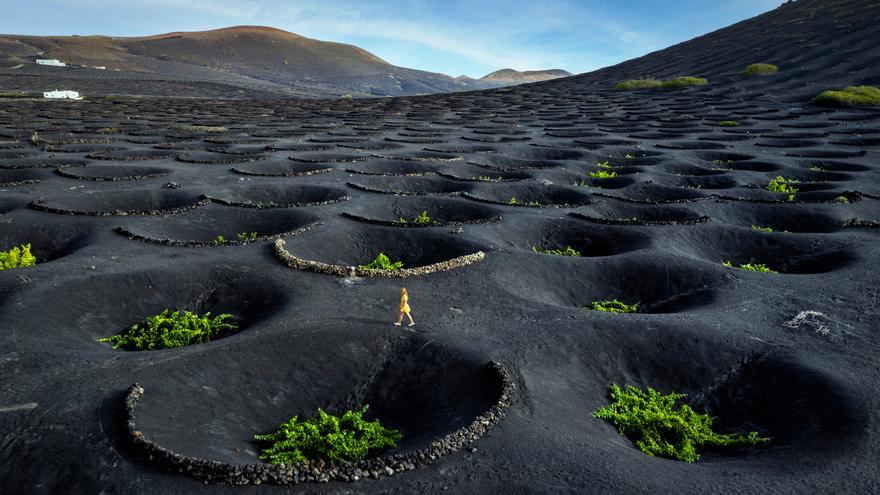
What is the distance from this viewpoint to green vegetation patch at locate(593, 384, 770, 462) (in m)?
4.94

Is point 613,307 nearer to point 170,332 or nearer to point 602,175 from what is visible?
point 170,332

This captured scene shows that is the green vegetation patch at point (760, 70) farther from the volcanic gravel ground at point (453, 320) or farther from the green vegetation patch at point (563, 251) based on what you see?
the green vegetation patch at point (563, 251)

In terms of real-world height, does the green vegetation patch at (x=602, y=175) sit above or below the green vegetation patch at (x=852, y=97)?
below

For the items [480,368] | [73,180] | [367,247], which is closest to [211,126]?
[73,180]

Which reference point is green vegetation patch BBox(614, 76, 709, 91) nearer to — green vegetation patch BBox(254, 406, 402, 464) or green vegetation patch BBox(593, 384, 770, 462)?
green vegetation patch BBox(593, 384, 770, 462)

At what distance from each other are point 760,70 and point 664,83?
6718 mm

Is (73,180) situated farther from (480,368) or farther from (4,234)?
(480,368)

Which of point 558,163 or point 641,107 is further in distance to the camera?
point 641,107

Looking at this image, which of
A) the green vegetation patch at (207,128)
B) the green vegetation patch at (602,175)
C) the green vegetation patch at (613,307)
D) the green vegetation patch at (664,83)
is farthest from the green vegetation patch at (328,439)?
the green vegetation patch at (664,83)

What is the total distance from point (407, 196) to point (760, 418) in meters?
9.07

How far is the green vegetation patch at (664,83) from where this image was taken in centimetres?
4541

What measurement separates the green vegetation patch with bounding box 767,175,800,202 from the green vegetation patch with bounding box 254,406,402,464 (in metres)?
11.8

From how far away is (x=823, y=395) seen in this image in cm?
537

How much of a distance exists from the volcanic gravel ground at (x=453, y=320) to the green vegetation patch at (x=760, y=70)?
30.5 m
